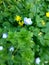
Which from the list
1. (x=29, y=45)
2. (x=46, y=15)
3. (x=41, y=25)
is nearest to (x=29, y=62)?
(x=29, y=45)

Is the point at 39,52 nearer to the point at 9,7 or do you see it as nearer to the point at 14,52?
the point at 14,52

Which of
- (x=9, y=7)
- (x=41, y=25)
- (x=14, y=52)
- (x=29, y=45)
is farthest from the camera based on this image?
(x=9, y=7)

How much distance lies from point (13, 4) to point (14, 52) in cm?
66

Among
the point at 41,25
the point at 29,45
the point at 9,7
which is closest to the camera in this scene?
the point at 29,45

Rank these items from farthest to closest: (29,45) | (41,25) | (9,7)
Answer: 1. (9,7)
2. (41,25)
3. (29,45)

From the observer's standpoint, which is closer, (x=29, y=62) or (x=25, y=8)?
(x=29, y=62)

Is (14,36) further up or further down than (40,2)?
further down

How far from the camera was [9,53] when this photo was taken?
2693 millimetres

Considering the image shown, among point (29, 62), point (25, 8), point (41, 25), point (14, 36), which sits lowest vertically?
point (29, 62)

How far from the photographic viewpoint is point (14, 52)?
8.82 feet

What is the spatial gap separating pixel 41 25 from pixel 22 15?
0.83 ft

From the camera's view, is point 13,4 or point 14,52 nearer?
point 14,52

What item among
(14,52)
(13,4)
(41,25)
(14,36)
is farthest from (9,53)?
(13,4)

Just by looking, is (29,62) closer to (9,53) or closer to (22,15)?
(9,53)
